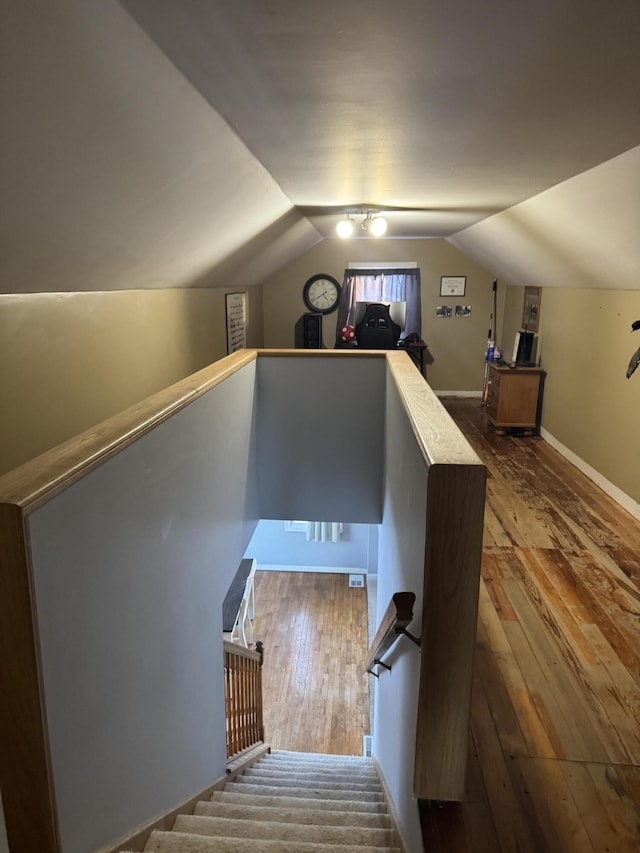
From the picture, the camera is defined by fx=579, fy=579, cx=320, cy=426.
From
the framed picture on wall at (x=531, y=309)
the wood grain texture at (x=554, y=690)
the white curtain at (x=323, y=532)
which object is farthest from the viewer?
the white curtain at (x=323, y=532)

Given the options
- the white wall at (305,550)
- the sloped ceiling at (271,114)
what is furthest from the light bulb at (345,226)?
the white wall at (305,550)

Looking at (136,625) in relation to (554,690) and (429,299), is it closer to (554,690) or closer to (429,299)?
(554,690)

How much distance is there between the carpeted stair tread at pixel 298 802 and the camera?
246 centimetres

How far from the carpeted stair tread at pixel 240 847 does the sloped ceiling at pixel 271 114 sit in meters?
2.06

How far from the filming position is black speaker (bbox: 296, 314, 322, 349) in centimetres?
770

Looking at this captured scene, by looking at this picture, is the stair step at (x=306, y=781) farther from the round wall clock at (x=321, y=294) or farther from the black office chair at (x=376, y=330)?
the round wall clock at (x=321, y=294)

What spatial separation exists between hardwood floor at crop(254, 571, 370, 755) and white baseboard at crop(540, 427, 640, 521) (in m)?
2.64

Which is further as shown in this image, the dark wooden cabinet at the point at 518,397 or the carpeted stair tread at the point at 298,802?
the dark wooden cabinet at the point at 518,397

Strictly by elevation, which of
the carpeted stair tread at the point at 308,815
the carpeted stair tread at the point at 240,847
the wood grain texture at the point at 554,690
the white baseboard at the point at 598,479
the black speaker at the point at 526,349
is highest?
the black speaker at the point at 526,349

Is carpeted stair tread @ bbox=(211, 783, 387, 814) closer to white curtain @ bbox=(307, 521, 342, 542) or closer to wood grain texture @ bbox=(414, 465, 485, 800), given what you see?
wood grain texture @ bbox=(414, 465, 485, 800)

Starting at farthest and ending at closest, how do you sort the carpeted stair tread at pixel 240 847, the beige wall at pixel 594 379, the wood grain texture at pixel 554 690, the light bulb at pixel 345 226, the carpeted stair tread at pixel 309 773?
the light bulb at pixel 345 226, the beige wall at pixel 594 379, the carpeted stair tread at pixel 309 773, the carpeted stair tread at pixel 240 847, the wood grain texture at pixel 554 690

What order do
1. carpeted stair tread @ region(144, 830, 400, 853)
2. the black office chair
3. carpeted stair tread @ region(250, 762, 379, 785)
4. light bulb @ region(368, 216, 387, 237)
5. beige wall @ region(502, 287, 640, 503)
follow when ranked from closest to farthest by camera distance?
carpeted stair tread @ region(144, 830, 400, 853) → carpeted stair tread @ region(250, 762, 379, 785) → beige wall @ region(502, 287, 640, 503) → light bulb @ region(368, 216, 387, 237) → the black office chair

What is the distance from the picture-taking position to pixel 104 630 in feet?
5.18

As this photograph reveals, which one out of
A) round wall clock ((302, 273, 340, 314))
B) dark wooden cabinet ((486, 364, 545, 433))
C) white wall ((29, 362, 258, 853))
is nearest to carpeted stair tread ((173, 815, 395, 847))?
white wall ((29, 362, 258, 853))
